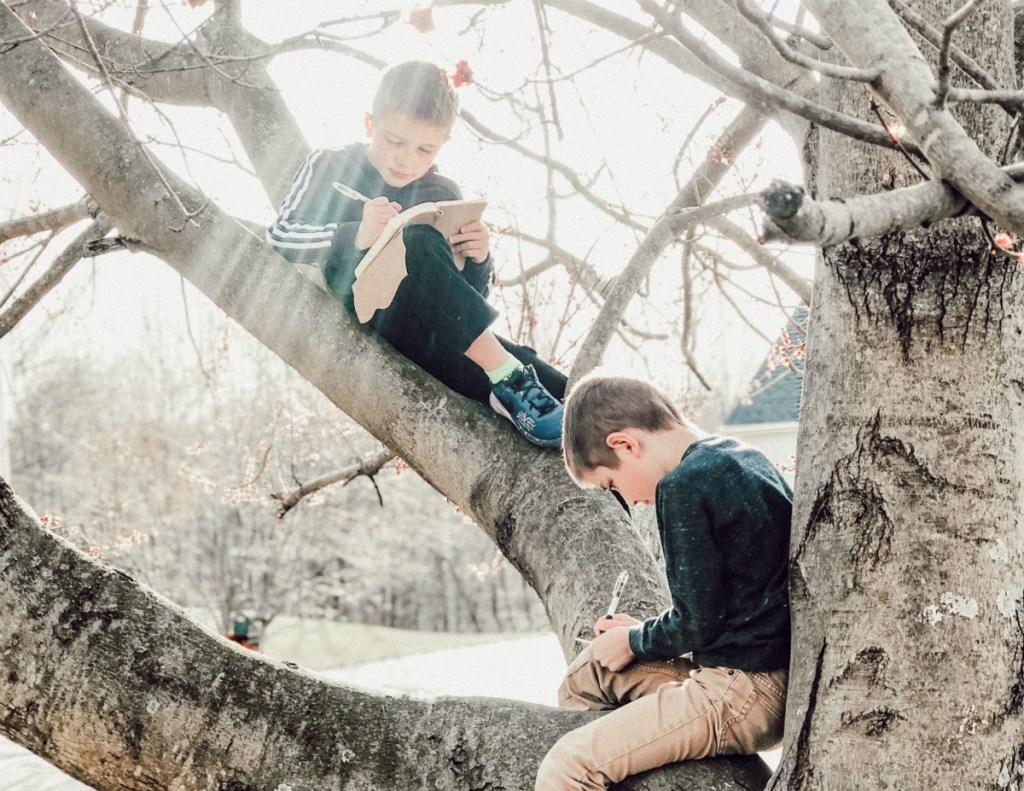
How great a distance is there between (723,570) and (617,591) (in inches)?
12.7

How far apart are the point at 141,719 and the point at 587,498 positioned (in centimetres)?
102

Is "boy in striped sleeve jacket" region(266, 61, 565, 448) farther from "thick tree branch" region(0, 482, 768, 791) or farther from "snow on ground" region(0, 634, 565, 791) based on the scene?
"snow on ground" region(0, 634, 565, 791)

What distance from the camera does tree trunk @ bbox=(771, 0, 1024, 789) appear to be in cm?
140

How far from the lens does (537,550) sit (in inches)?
87.5

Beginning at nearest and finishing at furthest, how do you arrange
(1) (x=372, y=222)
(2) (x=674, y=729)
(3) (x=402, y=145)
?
(2) (x=674, y=729)
(1) (x=372, y=222)
(3) (x=402, y=145)

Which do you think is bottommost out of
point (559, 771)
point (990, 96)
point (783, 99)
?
point (559, 771)

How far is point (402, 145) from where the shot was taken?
2.80m

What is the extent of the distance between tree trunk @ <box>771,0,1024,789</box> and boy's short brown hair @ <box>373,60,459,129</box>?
58.1 inches

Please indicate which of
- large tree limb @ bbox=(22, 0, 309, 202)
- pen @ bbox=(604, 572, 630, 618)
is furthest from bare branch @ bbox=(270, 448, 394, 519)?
pen @ bbox=(604, 572, 630, 618)

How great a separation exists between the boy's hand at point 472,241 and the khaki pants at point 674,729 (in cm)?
128

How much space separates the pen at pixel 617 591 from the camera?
200 centimetres

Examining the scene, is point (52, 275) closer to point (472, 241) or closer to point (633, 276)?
point (472, 241)

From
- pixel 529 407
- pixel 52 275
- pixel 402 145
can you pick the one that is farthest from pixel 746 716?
pixel 52 275

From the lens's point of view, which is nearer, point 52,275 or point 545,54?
point 545,54
